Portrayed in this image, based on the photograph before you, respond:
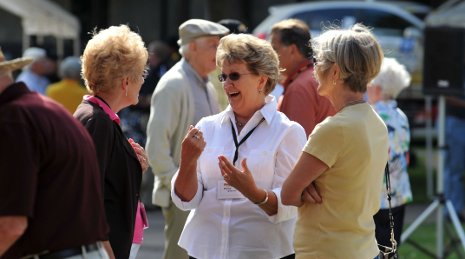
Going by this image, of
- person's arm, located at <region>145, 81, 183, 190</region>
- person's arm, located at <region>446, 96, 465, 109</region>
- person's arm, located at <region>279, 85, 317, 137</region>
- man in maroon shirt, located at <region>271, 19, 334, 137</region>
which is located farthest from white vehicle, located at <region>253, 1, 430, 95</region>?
person's arm, located at <region>279, 85, 317, 137</region>

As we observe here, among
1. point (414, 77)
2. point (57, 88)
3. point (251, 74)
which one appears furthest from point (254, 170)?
point (414, 77)

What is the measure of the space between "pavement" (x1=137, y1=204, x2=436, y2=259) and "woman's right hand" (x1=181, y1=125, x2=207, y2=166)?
5.37 meters

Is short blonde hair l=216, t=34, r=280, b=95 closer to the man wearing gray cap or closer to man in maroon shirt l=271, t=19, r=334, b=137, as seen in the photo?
man in maroon shirt l=271, t=19, r=334, b=137

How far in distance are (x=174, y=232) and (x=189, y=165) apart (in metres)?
1.85

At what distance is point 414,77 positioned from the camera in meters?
19.0

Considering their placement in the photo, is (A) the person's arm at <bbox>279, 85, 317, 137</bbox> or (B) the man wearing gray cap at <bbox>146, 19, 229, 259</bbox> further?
(B) the man wearing gray cap at <bbox>146, 19, 229, 259</bbox>

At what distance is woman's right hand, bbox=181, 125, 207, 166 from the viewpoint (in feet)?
15.4

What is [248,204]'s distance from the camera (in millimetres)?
4957

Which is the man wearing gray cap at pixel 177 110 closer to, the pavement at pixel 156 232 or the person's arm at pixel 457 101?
the pavement at pixel 156 232

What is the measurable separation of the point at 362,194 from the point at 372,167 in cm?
13

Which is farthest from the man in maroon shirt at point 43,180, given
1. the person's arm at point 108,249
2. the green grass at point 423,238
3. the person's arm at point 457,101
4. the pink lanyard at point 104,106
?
the person's arm at point 457,101

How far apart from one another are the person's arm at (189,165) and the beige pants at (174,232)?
161 cm

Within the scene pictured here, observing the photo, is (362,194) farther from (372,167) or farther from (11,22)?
(11,22)

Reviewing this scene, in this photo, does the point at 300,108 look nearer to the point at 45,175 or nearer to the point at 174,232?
the point at 174,232
